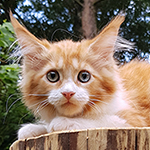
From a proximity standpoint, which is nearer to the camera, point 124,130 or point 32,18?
point 124,130

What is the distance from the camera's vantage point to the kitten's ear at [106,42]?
1.76 m

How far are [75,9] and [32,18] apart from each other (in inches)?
39.4

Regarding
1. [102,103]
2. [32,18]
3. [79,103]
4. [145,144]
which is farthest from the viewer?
[32,18]

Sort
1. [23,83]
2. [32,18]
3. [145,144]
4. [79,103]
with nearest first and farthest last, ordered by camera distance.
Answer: [145,144], [79,103], [23,83], [32,18]

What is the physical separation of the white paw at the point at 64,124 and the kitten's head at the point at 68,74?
68 millimetres

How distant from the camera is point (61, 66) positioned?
1.65m

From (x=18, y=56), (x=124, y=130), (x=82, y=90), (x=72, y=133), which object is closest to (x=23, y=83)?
(x=18, y=56)

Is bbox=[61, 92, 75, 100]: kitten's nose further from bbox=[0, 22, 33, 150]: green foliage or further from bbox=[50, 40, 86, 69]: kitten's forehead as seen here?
bbox=[0, 22, 33, 150]: green foliage

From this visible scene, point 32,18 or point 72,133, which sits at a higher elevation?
point 32,18

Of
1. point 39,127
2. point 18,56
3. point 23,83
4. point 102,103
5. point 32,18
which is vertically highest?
point 32,18

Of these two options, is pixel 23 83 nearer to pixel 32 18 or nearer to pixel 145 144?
pixel 145 144

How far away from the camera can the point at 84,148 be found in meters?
1.10

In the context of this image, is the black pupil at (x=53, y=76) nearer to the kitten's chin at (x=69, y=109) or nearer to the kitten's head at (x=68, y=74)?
the kitten's head at (x=68, y=74)

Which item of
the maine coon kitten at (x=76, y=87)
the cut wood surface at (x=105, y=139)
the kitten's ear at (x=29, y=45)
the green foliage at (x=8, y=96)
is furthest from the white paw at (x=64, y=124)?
Result: the green foliage at (x=8, y=96)
